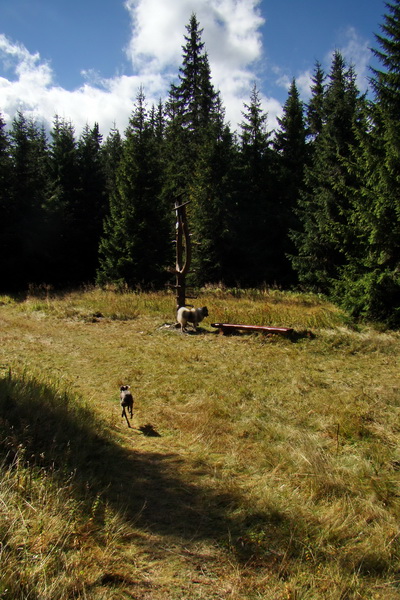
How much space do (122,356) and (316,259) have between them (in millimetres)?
14316

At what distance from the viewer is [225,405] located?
5.93 meters

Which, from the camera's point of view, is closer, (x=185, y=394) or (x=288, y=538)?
(x=288, y=538)

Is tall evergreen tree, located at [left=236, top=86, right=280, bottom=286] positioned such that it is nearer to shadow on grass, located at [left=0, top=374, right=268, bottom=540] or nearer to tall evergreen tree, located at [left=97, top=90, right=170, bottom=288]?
tall evergreen tree, located at [left=97, top=90, right=170, bottom=288]

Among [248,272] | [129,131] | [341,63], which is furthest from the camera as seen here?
[341,63]

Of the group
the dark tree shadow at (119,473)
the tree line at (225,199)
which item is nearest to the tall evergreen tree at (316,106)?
the tree line at (225,199)

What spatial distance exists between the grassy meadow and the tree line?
469 centimetres

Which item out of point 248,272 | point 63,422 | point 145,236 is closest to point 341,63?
point 248,272

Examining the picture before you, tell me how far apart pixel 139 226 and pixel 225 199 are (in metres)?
7.32

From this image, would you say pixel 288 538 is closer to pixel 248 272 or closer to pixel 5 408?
pixel 5 408

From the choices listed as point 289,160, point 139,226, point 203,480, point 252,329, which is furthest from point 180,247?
point 289,160

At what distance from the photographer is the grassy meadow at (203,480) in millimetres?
2361

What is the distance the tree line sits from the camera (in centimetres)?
1092

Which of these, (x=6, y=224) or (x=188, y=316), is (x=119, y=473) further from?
(x=6, y=224)

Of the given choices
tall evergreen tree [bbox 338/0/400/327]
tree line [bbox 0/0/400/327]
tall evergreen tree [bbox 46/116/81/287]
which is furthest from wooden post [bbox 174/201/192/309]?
tall evergreen tree [bbox 46/116/81/287]
